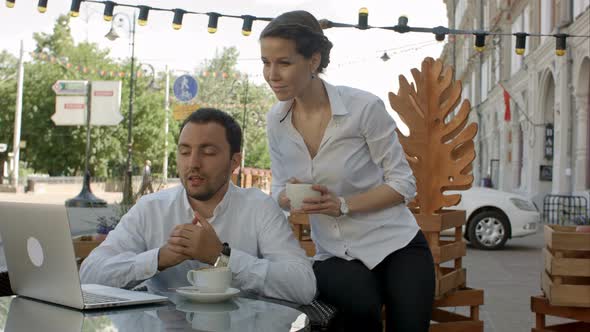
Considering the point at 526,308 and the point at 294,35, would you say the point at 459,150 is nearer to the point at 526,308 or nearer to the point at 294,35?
the point at 294,35

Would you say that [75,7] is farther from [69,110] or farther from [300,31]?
[69,110]

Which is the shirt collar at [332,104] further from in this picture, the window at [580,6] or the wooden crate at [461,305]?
the window at [580,6]

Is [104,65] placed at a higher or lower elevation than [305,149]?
higher

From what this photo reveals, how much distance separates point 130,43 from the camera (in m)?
30.6

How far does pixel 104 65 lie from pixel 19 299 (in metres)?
56.8

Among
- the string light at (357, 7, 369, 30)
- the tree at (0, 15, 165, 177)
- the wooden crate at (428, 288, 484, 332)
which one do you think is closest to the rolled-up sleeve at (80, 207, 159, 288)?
the wooden crate at (428, 288, 484, 332)

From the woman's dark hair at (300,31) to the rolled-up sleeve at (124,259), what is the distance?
870 millimetres

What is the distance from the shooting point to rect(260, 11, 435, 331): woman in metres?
3.16

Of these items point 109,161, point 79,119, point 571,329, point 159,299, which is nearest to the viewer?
point 159,299

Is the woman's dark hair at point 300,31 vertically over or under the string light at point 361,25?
under

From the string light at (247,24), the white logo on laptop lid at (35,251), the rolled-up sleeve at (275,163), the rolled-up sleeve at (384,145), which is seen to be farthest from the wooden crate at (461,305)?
the string light at (247,24)

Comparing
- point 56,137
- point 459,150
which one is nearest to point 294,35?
point 459,150

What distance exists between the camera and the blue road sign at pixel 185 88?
3688 centimetres

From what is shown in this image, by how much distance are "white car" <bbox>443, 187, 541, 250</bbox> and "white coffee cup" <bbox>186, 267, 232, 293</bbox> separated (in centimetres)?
1225
